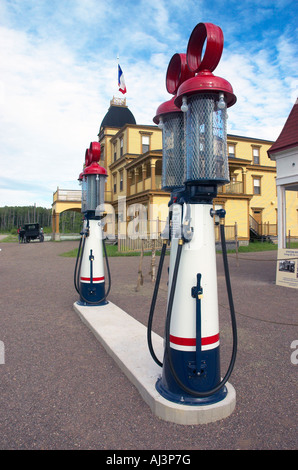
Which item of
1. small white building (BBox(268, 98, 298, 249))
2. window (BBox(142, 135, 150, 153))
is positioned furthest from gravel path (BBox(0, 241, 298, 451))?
window (BBox(142, 135, 150, 153))

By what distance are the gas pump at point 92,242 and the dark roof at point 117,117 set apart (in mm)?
28696

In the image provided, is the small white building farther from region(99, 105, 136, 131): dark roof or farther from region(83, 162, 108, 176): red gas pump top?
region(99, 105, 136, 131): dark roof

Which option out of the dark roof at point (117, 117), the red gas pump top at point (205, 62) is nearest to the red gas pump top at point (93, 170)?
the red gas pump top at point (205, 62)

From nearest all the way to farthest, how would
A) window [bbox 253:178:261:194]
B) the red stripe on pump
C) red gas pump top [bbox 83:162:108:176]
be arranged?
1. the red stripe on pump
2. red gas pump top [bbox 83:162:108:176]
3. window [bbox 253:178:261:194]

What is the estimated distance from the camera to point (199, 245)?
315cm

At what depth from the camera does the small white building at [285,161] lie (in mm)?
10125

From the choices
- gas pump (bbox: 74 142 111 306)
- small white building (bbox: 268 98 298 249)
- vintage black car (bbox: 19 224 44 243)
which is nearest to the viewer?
gas pump (bbox: 74 142 111 306)

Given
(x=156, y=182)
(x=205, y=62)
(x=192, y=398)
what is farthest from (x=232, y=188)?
(x=192, y=398)

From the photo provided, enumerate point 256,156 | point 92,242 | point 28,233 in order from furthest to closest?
1. point 28,233
2. point 256,156
3. point 92,242

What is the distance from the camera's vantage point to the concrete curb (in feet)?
9.77

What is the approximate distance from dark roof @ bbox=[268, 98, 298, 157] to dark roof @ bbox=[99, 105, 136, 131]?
83.5 feet

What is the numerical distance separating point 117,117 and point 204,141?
33.8 meters

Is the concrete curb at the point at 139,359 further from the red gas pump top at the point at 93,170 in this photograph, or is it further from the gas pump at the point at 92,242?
the red gas pump top at the point at 93,170

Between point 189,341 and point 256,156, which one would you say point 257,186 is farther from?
point 189,341
